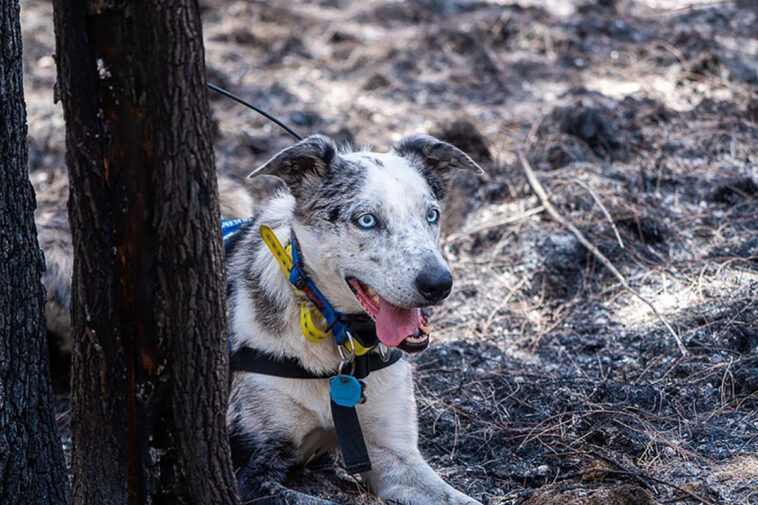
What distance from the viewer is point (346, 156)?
3857mm

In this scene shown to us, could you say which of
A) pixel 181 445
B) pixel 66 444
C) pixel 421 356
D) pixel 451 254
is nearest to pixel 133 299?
pixel 181 445

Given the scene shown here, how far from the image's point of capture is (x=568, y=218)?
599cm

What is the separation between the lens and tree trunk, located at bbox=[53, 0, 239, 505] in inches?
85.8

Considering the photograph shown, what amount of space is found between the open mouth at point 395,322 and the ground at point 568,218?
0.75m

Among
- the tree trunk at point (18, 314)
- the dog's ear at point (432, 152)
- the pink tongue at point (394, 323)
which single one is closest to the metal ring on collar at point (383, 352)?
the pink tongue at point (394, 323)

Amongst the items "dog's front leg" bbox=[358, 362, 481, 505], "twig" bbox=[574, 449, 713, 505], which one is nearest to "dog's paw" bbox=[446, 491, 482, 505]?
"dog's front leg" bbox=[358, 362, 481, 505]

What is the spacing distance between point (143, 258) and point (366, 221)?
48.9 inches

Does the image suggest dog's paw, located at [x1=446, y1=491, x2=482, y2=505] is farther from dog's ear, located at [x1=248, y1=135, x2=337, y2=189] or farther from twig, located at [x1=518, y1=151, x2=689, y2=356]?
twig, located at [x1=518, y1=151, x2=689, y2=356]

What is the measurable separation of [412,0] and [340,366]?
1145 centimetres

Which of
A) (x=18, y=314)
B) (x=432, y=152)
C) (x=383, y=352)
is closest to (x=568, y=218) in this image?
(x=432, y=152)

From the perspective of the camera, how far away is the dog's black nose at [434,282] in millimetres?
3158

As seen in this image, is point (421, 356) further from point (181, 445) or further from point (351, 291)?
point (181, 445)

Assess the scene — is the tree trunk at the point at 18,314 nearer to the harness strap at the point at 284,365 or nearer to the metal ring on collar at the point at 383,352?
the harness strap at the point at 284,365

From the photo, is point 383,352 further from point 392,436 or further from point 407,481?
point 407,481
